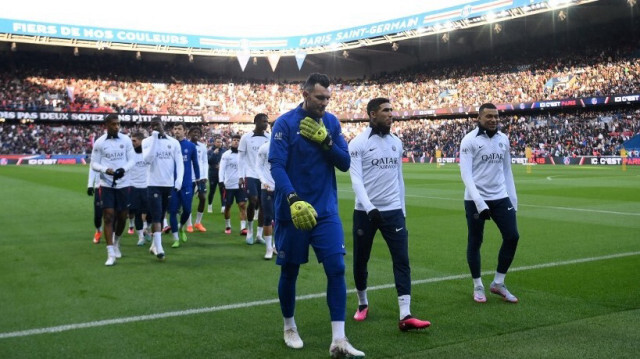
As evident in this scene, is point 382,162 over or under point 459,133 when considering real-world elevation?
under

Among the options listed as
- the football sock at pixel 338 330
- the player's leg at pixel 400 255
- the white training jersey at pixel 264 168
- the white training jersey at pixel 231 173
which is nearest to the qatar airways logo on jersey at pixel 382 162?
the player's leg at pixel 400 255

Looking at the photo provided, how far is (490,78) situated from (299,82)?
947 inches

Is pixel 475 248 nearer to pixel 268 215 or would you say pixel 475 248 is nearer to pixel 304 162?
pixel 304 162

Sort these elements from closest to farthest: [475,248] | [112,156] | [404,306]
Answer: [404,306] → [475,248] → [112,156]

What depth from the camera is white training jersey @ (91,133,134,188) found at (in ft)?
28.7

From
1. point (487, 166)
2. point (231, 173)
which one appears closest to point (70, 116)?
point (231, 173)

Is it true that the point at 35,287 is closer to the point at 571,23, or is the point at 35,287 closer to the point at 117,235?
the point at 117,235

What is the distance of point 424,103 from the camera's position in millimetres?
59938

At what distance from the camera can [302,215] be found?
4262 mm

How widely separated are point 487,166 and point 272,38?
6185 cm

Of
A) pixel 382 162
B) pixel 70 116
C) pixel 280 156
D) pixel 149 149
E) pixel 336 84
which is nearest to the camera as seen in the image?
pixel 280 156

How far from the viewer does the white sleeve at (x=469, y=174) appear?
6047 mm

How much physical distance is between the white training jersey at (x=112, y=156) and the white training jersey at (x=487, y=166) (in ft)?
16.8

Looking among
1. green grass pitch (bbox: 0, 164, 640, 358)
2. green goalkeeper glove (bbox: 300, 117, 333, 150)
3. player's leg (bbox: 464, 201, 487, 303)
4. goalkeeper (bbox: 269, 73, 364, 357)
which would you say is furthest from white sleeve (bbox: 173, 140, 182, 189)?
green goalkeeper glove (bbox: 300, 117, 333, 150)
